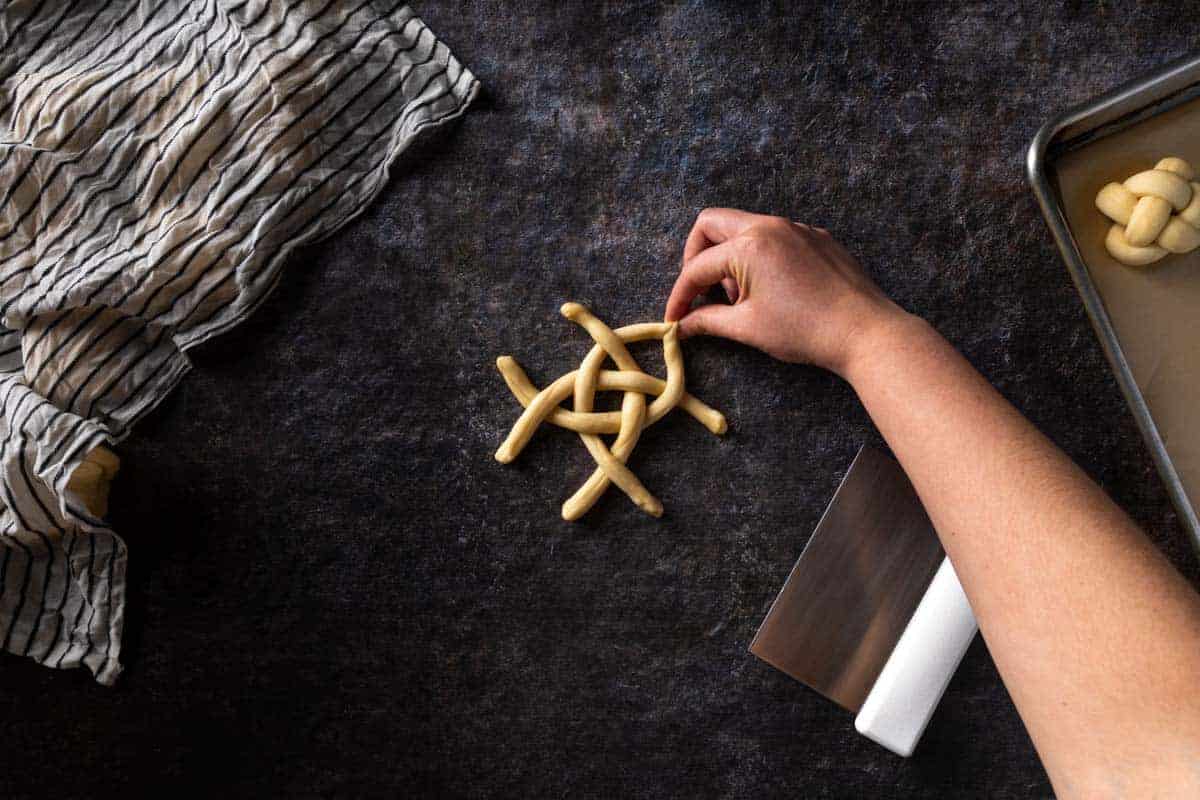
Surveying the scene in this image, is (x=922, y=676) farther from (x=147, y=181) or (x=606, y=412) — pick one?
(x=147, y=181)

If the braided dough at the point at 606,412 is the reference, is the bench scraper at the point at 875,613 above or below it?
below

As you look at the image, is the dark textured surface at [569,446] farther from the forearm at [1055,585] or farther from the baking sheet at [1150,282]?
the forearm at [1055,585]

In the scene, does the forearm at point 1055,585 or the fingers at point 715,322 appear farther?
the fingers at point 715,322

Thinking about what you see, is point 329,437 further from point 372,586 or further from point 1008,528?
point 1008,528

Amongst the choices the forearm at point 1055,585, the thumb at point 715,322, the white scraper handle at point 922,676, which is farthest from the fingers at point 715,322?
the white scraper handle at point 922,676

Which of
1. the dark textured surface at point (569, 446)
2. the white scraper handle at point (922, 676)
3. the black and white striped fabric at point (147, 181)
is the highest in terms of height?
the black and white striped fabric at point (147, 181)

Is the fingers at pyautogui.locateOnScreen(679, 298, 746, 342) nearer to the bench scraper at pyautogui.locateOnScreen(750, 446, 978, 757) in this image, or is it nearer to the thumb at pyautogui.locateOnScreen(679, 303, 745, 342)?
the thumb at pyautogui.locateOnScreen(679, 303, 745, 342)

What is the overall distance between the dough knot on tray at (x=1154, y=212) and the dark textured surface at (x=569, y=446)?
71 mm

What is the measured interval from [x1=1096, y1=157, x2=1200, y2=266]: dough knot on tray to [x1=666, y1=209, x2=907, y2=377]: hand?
24 cm

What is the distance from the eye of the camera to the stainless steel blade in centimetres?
74

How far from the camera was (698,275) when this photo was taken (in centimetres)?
72

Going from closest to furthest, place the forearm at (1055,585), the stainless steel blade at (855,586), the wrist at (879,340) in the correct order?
the forearm at (1055,585) < the wrist at (879,340) < the stainless steel blade at (855,586)

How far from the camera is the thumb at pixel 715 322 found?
2.33ft

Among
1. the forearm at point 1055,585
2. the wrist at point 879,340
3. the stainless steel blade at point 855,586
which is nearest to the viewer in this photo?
the forearm at point 1055,585
